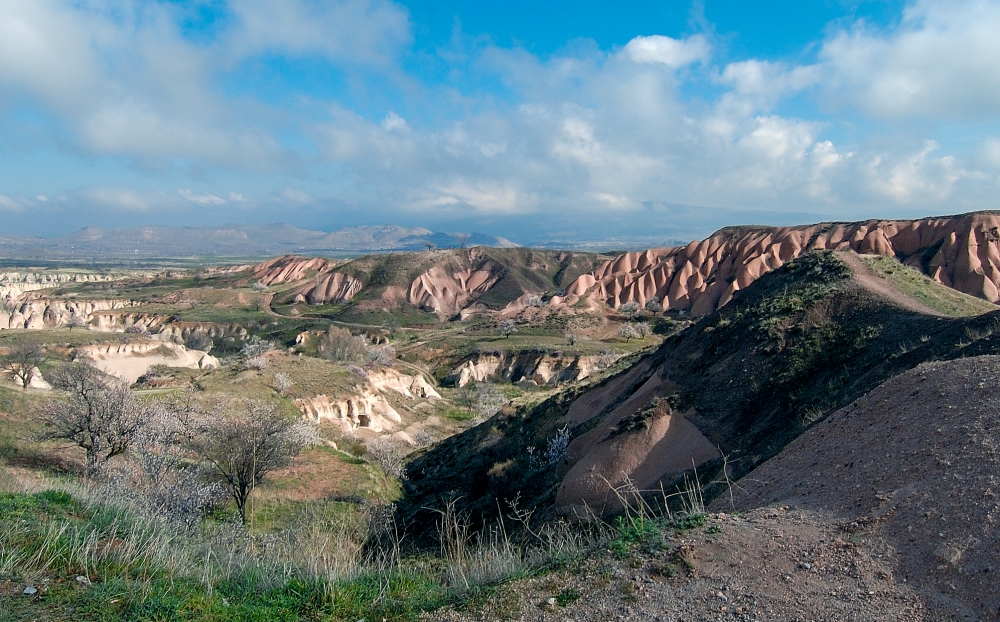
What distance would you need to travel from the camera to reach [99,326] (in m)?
92.6

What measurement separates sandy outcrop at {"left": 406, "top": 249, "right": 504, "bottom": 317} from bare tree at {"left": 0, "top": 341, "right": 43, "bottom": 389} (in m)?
71.4

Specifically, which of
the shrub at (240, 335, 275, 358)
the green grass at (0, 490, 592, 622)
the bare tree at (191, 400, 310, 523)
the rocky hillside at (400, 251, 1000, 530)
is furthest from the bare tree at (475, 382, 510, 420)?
the green grass at (0, 490, 592, 622)

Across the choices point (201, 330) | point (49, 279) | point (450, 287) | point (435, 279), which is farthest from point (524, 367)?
point (49, 279)

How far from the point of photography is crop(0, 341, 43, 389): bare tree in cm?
4172

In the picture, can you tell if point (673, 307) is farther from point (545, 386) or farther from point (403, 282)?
point (403, 282)

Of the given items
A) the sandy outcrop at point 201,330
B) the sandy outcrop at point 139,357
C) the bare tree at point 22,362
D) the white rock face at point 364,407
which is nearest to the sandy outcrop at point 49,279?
the sandy outcrop at point 201,330

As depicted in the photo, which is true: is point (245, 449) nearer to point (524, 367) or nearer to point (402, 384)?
point (402, 384)

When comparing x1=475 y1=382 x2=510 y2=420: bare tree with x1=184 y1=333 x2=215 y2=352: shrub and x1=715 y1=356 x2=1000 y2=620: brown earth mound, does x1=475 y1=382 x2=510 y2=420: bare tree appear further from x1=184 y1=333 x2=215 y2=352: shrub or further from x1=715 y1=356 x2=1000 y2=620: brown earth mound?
x1=184 y1=333 x2=215 y2=352: shrub

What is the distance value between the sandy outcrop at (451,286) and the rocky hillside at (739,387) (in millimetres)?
94783

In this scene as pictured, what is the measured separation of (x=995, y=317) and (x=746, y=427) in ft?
18.0

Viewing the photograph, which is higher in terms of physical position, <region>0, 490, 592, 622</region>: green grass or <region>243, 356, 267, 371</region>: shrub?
<region>0, 490, 592, 622</region>: green grass

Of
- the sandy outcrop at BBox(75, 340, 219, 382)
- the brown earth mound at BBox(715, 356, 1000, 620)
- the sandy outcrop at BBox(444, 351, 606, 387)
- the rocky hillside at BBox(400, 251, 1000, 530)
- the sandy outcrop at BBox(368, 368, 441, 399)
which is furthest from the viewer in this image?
the sandy outcrop at BBox(75, 340, 219, 382)

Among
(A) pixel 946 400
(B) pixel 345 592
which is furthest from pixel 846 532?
(B) pixel 345 592

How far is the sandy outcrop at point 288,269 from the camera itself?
141500mm
